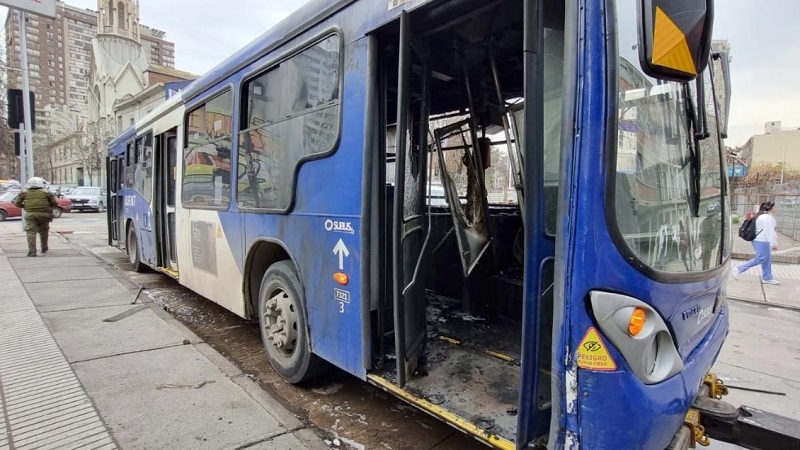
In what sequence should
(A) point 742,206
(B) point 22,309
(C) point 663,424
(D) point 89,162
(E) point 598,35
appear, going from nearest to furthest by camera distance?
(E) point 598,35, (C) point 663,424, (B) point 22,309, (A) point 742,206, (D) point 89,162

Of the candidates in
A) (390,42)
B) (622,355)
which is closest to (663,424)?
(622,355)

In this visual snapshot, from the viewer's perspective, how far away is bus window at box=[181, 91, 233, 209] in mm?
4426

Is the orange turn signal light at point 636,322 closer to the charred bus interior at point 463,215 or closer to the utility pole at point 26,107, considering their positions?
the charred bus interior at point 463,215

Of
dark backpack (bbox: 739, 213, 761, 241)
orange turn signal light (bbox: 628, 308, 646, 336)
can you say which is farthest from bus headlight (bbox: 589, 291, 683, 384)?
dark backpack (bbox: 739, 213, 761, 241)

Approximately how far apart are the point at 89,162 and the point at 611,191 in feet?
169

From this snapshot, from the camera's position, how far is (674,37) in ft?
5.31

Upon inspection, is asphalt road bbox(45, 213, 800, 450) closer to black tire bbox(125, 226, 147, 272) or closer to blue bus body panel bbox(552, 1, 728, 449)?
blue bus body panel bbox(552, 1, 728, 449)

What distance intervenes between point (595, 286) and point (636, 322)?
0.68ft

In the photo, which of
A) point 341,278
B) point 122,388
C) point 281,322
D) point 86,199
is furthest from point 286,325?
point 86,199

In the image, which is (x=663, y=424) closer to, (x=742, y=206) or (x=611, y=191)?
(x=611, y=191)

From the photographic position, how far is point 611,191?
1712 mm

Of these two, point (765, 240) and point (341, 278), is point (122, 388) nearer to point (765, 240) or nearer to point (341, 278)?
point (341, 278)

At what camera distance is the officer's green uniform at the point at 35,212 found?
34.5ft

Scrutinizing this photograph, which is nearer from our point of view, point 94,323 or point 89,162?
point 94,323
